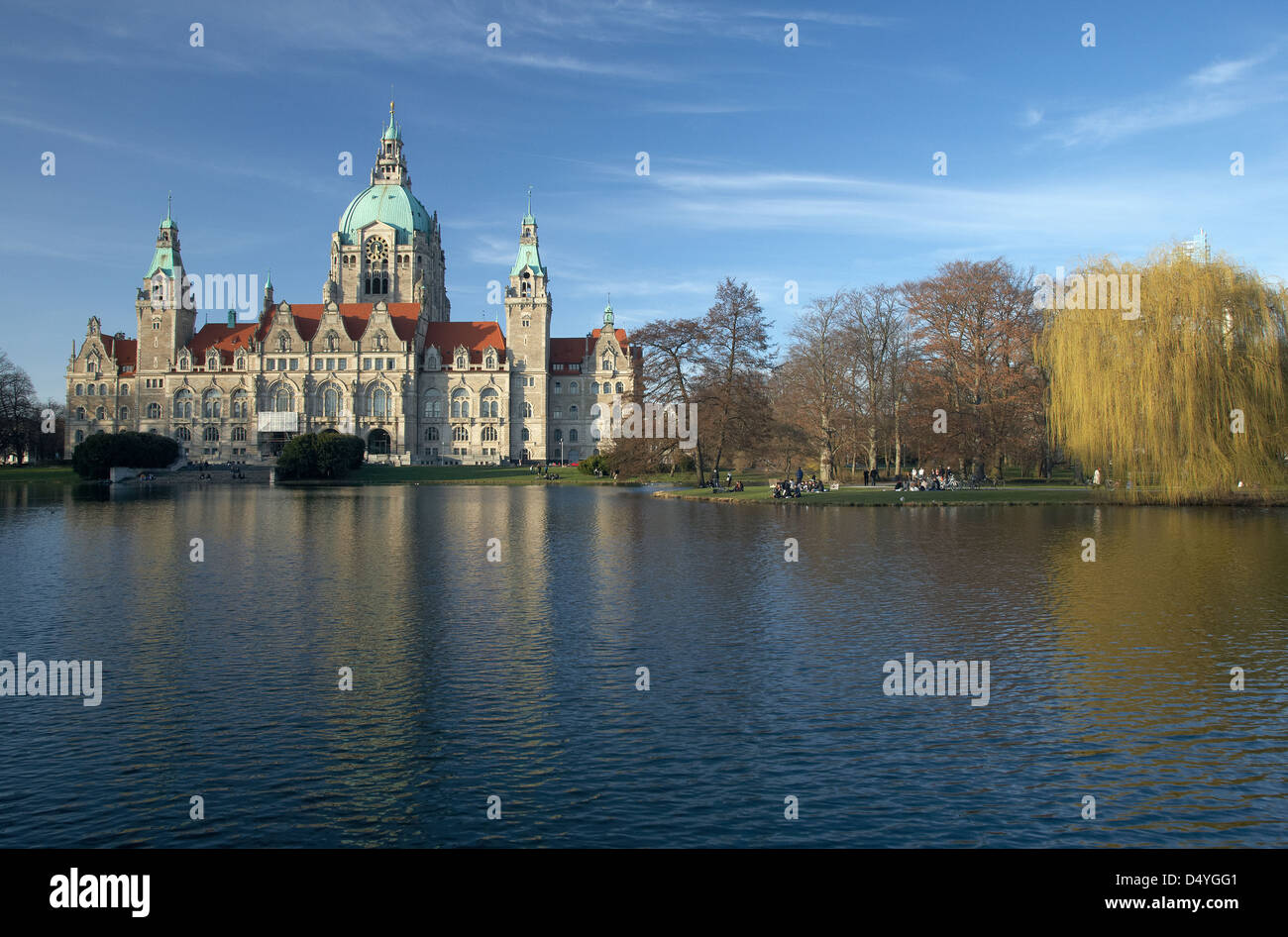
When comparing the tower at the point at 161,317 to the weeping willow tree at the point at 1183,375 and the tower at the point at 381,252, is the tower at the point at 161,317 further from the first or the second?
the weeping willow tree at the point at 1183,375

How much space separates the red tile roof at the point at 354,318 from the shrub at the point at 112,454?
3885cm

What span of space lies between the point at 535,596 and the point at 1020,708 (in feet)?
35.7

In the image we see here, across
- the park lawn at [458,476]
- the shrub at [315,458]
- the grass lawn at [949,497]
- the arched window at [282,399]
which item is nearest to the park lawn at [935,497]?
the grass lawn at [949,497]

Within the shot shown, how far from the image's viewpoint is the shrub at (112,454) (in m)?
81.6

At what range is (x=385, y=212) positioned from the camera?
13500cm

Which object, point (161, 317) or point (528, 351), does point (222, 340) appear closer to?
point (161, 317)

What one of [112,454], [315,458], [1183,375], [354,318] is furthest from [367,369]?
[1183,375]

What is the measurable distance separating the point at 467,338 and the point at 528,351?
8825 mm

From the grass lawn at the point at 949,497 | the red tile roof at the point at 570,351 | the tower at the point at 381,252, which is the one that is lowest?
the grass lawn at the point at 949,497

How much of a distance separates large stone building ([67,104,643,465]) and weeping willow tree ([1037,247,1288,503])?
86.8 metres

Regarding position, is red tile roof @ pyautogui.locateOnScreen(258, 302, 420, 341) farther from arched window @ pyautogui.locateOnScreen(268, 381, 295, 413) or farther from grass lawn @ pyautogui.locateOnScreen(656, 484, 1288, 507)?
grass lawn @ pyautogui.locateOnScreen(656, 484, 1288, 507)
